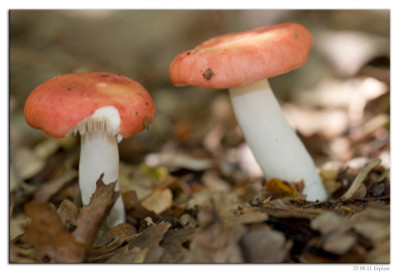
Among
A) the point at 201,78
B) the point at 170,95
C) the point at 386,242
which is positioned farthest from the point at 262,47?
the point at 170,95

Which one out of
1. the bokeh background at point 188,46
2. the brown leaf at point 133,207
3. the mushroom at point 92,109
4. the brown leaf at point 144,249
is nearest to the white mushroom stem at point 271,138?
the mushroom at point 92,109

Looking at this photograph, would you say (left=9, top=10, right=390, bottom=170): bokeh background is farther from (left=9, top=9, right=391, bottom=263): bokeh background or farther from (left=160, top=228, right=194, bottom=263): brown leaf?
(left=160, top=228, right=194, bottom=263): brown leaf

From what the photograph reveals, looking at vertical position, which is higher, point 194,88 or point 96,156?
point 96,156

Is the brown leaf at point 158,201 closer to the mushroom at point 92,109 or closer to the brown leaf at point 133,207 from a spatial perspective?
the brown leaf at point 133,207

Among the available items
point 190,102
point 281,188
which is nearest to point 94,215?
point 281,188

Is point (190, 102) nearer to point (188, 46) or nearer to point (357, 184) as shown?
point (188, 46)

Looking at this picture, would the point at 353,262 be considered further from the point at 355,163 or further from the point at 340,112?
the point at 340,112

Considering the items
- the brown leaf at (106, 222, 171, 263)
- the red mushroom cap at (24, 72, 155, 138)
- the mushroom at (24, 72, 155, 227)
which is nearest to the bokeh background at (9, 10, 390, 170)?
the mushroom at (24, 72, 155, 227)
